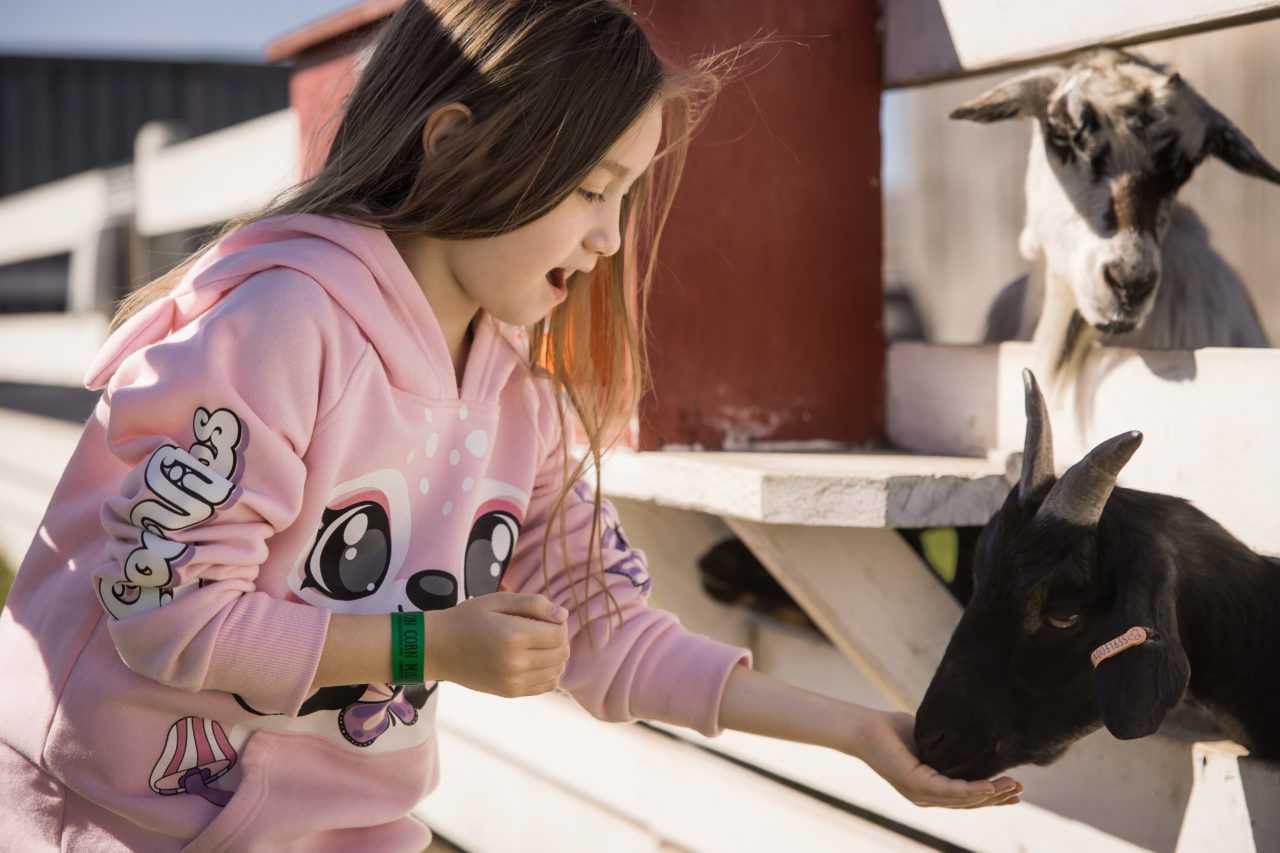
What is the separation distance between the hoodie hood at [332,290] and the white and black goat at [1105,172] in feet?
2.47

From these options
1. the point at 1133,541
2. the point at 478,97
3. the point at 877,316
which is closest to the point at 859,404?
the point at 877,316

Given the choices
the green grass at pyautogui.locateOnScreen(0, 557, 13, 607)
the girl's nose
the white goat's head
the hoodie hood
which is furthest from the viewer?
the green grass at pyautogui.locateOnScreen(0, 557, 13, 607)

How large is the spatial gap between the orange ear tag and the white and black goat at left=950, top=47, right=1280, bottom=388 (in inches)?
16.9

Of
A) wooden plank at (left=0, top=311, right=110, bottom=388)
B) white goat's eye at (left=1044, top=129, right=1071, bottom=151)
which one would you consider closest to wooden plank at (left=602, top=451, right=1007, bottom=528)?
white goat's eye at (left=1044, top=129, right=1071, bottom=151)

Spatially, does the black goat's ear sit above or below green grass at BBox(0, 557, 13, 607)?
above

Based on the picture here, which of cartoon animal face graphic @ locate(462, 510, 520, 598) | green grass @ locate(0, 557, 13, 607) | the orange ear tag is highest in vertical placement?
cartoon animal face graphic @ locate(462, 510, 520, 598)

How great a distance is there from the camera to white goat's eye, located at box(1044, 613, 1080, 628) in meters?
1.25

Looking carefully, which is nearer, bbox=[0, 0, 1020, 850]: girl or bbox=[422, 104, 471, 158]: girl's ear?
bbox=[0, 0, 1020, 850]: girl

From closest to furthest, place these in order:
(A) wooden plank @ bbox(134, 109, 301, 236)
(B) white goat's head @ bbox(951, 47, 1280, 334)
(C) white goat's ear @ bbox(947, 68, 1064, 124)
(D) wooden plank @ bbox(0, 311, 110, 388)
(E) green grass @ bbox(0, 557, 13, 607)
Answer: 1. (B) white goat's head @ bbox(951, 47, 1280, 334)
2. (C) white goat's ear @ bbox(947, 68, 1064, 124)
3. (A) wooden plank @ bbox(134, 109, 301, 236)
4. (D) wooden plank @ bbox(0, 311, 110, 388)
5. (E) green grass @ bbox(0, 557, 13, 607)

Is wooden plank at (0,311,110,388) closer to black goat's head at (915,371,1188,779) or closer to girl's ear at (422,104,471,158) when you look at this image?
girl's ear at (422,104,471,158)

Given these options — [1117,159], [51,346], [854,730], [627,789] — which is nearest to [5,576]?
[51,346]

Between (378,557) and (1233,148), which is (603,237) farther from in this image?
(1233,148)

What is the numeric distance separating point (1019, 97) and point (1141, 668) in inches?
30.4

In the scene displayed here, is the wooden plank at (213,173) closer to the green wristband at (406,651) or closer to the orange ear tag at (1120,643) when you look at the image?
the green wristband at (406,651)
